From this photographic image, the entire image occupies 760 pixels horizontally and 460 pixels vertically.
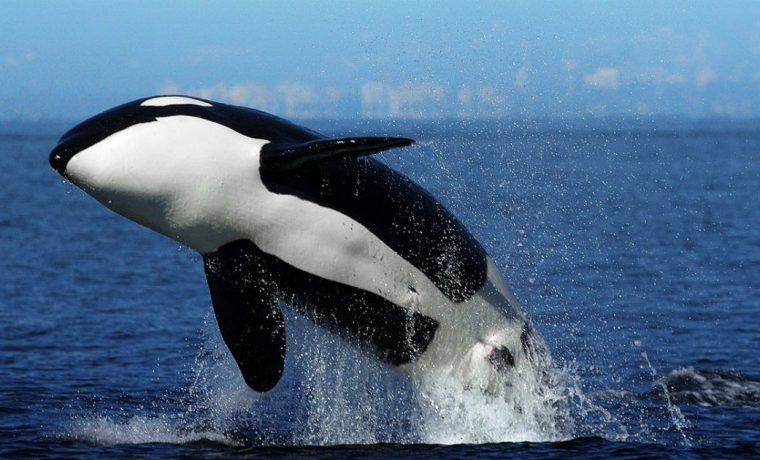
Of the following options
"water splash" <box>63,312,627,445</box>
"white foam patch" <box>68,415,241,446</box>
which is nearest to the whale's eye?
"water splash" <box>63,312,627,445</box>

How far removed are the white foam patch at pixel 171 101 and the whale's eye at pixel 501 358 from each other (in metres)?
3.68

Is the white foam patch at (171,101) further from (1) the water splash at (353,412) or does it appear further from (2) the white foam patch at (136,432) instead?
(2) the white foam patch at (136,432)

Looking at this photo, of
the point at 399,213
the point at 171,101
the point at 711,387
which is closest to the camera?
the point at 171,101

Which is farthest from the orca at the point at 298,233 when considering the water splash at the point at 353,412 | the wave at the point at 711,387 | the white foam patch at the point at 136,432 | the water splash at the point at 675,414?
the wave at the point at 711,387

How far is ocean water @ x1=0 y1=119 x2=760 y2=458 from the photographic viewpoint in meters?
12.5

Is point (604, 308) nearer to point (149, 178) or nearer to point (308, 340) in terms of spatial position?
point (308, 340)

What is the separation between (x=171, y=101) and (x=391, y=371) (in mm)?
3459

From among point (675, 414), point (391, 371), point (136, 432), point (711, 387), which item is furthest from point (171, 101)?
point (711, 387)

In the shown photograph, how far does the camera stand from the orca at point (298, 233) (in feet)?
36.3

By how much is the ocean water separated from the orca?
0.59 m

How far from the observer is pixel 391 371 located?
1242 cm

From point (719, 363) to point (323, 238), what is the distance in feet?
27.8

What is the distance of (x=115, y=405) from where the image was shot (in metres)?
15.0

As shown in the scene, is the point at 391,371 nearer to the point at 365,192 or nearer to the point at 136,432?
the point at 365,192
